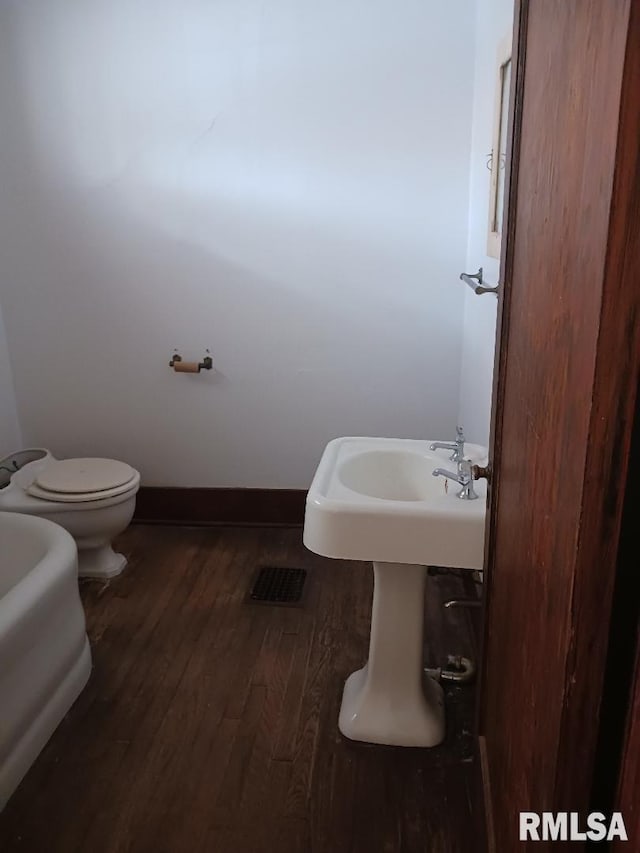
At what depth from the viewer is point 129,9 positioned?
2.58m

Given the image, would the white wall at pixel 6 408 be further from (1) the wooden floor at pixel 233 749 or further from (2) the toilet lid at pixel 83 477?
(1) the wooden floor at pixel 233 749

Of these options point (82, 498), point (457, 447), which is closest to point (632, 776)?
point (457, 447)

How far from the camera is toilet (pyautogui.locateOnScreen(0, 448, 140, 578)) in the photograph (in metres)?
2.51

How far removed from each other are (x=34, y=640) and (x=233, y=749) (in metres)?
0.58

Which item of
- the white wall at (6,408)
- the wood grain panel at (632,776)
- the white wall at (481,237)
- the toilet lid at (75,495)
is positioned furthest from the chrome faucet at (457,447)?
the white wall at (6,408)

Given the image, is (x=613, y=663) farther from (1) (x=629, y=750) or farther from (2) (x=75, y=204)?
(2) (x=75, y=204)

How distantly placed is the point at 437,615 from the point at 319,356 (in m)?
1.13

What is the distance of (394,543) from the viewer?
1.58 meters

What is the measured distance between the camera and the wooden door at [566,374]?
1.91 feet

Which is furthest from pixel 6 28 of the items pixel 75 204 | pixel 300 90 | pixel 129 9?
pixel 300 90

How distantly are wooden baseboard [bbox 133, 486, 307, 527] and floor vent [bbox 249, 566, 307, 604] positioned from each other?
0.37 metres

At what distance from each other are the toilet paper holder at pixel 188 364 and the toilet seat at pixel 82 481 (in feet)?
1.50

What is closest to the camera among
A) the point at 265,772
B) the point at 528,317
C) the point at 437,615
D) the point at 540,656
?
the point at 540,656

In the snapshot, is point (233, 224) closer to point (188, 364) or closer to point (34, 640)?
point (188, 364)
